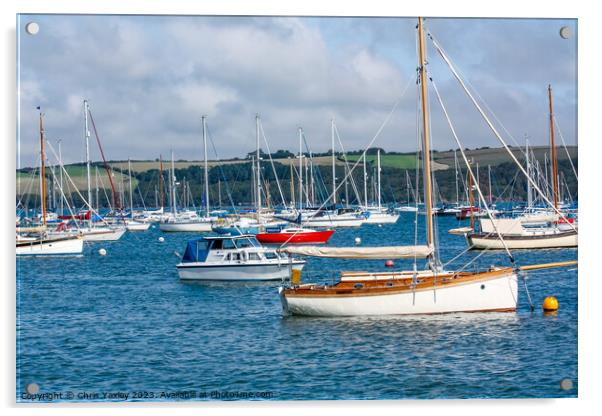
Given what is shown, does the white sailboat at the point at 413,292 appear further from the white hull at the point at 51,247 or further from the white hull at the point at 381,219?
the white hull at the point at 381,219

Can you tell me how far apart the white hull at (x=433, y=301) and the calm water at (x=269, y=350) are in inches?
9.1

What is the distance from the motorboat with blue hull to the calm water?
1.90 m

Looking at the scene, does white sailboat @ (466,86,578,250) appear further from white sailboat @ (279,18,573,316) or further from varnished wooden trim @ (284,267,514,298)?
varnished wooden trim @ (284,267,514,298)

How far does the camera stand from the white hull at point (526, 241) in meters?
38.5

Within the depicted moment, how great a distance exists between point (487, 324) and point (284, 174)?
51.1 m

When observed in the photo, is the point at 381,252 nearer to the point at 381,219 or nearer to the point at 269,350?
the point at 269,350

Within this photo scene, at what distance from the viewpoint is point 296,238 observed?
180ft

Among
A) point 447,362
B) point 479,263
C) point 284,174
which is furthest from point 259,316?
point 284,174

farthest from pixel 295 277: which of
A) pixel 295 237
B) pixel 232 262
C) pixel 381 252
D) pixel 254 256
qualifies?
pixel 295 237

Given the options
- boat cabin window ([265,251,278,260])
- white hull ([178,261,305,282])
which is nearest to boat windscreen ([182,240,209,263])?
white hull ([178,261,305,282])

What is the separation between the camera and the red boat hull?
52.8 metres

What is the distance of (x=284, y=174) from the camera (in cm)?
6988

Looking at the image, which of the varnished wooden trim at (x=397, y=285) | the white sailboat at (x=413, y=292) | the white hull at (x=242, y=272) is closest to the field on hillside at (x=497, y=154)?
the white sailboat at (x=413, y=292)
